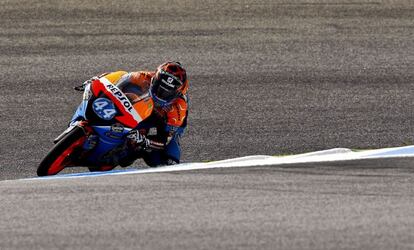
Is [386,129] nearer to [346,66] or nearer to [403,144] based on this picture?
[403,144]

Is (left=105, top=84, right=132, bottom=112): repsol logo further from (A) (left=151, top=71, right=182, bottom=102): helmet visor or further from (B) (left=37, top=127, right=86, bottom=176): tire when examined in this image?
(B) (left=37, top=127, right=86, bottom=176): tire

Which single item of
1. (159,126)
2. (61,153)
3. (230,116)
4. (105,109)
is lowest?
(230,116)

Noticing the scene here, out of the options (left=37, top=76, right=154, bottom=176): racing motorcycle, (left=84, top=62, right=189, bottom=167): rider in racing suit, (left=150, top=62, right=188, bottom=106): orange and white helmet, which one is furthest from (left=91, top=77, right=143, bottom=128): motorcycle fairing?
(left=150, top=62, right=188, bottom=106): orange and white helmet

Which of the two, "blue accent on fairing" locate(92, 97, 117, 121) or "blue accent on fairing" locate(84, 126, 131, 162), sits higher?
"blue accent on fairing" locate(92, 97, 117, 121)

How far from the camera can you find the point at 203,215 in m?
7.47

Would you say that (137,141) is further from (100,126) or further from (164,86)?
(164,86)

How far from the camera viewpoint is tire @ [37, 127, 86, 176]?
1090 centimetres

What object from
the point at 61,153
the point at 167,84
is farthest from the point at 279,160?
the point at 61,153

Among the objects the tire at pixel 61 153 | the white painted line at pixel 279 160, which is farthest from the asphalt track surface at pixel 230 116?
the tire at pixel 61 153

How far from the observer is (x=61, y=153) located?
35.8 ft

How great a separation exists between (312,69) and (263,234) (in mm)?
8712

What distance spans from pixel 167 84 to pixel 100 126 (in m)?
0.71

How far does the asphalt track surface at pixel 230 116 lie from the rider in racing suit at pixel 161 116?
3.56 feet

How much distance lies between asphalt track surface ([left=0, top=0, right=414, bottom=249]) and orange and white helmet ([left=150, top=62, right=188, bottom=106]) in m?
1.37
